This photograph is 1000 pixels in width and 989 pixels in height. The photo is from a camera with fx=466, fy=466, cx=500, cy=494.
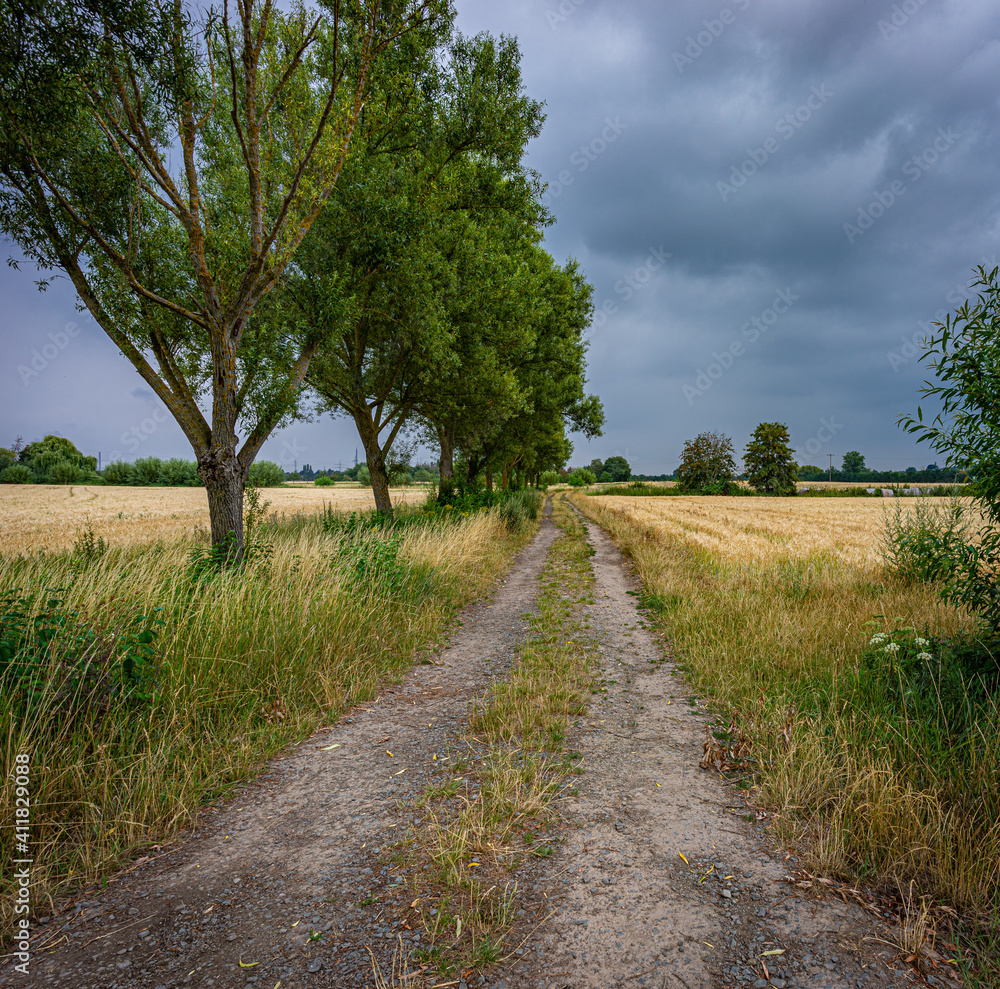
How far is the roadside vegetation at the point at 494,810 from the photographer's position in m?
2.37

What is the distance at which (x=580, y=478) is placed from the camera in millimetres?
130375

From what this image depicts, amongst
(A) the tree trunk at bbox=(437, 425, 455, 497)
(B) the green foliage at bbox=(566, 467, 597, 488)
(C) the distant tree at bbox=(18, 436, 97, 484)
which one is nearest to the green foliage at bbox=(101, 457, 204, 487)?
(C) the distant tree at bbox=(18, 436, 97, 484)

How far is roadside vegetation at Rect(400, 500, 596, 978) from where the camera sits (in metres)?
2.37

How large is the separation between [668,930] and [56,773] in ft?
13.0

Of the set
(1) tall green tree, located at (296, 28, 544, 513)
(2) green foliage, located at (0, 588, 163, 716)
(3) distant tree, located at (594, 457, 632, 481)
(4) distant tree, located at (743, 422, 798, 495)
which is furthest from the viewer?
(3) distant tree, located at (594, 457, 632, 481)

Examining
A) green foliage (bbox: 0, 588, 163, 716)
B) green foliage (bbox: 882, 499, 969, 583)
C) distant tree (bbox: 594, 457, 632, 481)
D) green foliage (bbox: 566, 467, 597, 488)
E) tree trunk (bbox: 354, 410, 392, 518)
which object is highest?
distant tree (bbox: 594, 457, 632, 481)

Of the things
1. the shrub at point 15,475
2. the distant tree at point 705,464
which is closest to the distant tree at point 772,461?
the distant tree at point 705,464

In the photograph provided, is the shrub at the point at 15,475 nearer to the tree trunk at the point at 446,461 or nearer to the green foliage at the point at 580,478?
the tree trunk at the point at 446,461

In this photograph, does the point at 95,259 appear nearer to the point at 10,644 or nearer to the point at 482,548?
the point at 10,644

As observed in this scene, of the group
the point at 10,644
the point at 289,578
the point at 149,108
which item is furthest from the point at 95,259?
the point at 10,644

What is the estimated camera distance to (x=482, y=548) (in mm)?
13648

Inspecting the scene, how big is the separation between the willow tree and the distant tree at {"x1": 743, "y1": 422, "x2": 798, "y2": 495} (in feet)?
266

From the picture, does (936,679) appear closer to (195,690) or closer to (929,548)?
(929,548)

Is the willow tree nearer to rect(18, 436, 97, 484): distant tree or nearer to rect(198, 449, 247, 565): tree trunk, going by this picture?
rect(198, 449, 247, 565): tree trunk
